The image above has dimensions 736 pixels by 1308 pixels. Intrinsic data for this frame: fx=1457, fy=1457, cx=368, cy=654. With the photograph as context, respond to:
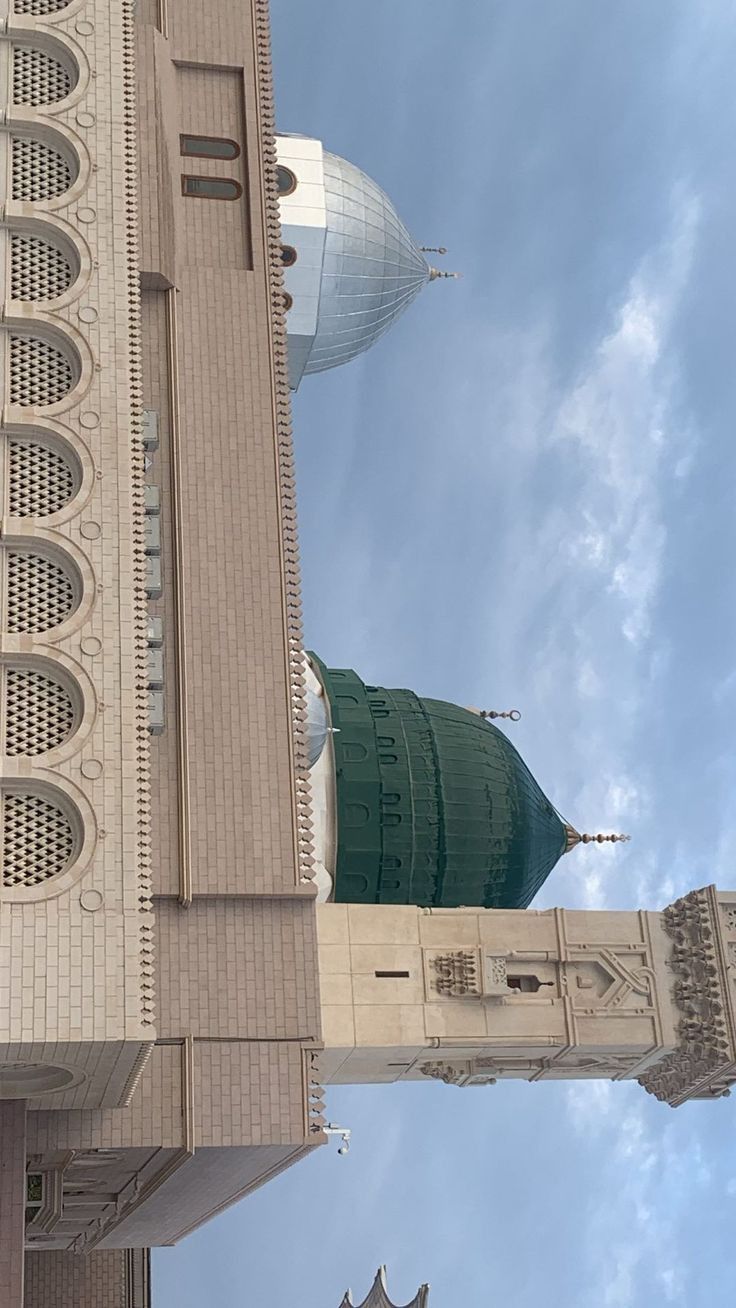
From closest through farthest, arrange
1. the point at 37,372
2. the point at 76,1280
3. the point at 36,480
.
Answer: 1. the point at 36,480
2. the point at 37,372
3. the point at 76,1280

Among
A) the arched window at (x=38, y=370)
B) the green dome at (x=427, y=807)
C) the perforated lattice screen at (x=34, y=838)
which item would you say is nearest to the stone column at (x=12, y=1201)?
the perforated lattice screen at (x=34, y=838)

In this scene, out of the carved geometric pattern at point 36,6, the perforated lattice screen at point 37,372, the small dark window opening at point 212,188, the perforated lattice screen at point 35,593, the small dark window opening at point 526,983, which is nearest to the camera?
the perforated lattice screen at point 35,593

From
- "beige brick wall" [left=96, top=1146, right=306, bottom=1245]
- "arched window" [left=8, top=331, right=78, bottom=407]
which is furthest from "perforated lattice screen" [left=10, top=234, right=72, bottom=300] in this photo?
"beige brick wall" [left=96, top=1146, right=306, bottom=1245]

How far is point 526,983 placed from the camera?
79.4ft

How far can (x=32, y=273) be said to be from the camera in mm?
20828

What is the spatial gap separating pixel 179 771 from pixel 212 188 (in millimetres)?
10997

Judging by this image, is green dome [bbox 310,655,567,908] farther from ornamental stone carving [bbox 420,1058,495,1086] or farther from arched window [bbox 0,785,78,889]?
arched window [bbox 0,785,78,889]

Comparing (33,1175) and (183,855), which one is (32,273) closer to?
(183,855)

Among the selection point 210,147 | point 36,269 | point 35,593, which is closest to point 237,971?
point 35,593

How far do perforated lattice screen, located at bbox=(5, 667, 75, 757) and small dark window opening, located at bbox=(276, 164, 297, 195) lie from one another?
1689 centimetres

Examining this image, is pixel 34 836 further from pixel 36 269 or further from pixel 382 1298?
pixel 382 1298

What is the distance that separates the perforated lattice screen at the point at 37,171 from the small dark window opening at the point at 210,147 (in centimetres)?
479

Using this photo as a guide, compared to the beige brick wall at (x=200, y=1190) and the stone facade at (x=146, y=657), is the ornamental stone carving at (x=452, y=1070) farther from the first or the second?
the stone facade at (x=146, y=657)

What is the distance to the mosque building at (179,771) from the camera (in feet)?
57.9
